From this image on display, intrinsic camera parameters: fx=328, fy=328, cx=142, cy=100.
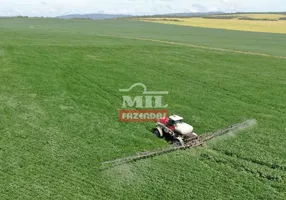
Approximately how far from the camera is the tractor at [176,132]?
1830 cm

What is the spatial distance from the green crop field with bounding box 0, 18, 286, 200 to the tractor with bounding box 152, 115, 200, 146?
60 cm

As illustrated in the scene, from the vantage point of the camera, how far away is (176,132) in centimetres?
1894

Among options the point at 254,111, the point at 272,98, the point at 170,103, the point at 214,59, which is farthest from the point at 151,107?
the point at 214,59

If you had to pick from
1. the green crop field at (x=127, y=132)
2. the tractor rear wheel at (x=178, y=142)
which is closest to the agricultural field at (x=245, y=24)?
the green crop field at (x=127, y=132)

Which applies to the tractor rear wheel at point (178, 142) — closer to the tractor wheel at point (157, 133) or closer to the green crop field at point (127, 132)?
the green crop field at point (127, 132)

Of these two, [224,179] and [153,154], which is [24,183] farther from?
[224,179]

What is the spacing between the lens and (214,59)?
4500cm

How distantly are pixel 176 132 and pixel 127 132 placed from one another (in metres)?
3.21

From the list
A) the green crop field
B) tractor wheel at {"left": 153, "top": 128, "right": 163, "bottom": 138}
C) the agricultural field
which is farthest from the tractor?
the agricultural field

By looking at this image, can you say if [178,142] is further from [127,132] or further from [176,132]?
[127,132]

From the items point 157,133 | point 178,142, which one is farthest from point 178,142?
point 157,133

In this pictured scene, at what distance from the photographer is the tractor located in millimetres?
18297

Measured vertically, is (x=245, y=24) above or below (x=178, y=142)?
above

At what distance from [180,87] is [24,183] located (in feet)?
60.4
